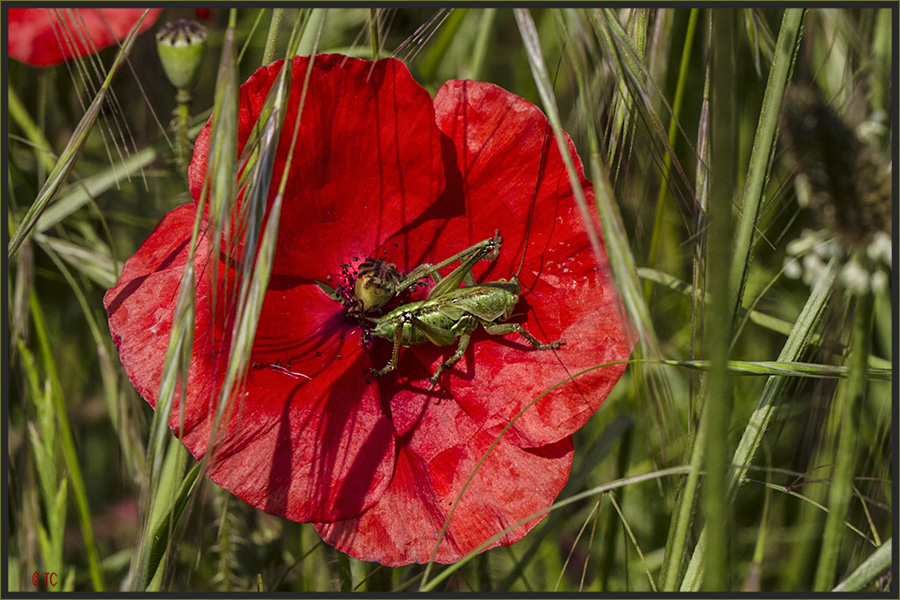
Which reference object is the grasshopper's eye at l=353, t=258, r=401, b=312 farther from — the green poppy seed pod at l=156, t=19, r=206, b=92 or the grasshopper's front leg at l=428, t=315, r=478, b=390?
the green poppy seed pod at l=156, t=19, r=206, b=92

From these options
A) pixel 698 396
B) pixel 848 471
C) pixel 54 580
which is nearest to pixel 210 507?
pixel 54 580

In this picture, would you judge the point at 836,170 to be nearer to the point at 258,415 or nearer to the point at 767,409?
the point at 767,409

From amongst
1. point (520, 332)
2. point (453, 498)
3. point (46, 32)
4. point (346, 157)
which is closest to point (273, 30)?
point (346, 157)

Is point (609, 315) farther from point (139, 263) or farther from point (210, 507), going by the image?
point (210, 507)

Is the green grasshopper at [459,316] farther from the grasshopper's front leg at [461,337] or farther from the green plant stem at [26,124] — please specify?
the green plant stem at [26,124]

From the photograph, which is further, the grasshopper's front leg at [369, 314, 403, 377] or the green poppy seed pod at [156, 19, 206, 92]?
the green poppy seed pod at [156, 19, 206, 92]

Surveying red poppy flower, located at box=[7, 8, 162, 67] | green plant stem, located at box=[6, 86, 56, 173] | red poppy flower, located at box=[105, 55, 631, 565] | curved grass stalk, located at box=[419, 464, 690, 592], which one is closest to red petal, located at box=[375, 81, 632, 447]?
red poppy flower, located at box=[105, 55, 631, 565]
